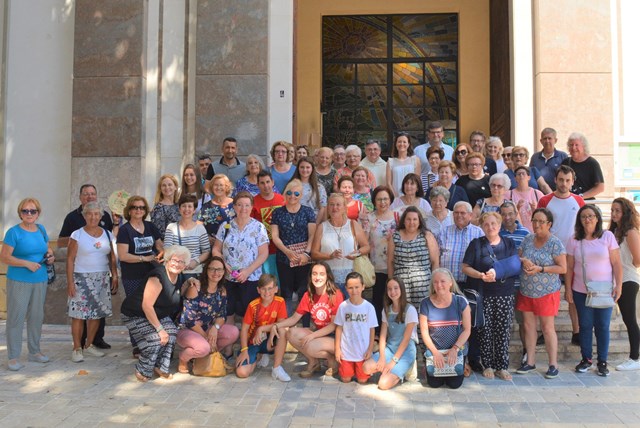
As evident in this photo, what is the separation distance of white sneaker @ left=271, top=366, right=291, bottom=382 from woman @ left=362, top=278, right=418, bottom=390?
2.47 feet

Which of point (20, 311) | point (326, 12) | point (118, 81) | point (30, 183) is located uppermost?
point (326, 12)

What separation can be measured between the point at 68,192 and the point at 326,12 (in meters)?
8.21

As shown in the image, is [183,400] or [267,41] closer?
[183,400]

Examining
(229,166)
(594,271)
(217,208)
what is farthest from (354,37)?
(594,271)

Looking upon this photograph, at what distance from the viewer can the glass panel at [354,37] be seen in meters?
15.5

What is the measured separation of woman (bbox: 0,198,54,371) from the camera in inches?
253

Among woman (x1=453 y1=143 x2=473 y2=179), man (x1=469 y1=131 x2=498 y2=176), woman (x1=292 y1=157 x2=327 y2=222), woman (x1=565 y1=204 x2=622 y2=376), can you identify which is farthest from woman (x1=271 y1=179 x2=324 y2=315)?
woman (x1=565 y1=204 x2=622 y2=376)

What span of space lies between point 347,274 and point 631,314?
9.57 ft

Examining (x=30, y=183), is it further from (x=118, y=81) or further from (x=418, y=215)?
(x=418, y=215)

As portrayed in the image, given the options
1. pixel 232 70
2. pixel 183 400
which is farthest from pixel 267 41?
pixel 183 400

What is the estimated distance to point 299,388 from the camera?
575 cm

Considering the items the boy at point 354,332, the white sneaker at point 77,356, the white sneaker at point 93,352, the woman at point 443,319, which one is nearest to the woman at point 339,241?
the boy at point 354,332

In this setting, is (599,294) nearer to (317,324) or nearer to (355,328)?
(355,328)

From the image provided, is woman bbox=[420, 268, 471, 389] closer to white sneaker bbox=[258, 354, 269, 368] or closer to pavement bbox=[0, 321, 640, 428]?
pavement bbox=[0, 321, 640, 428]
